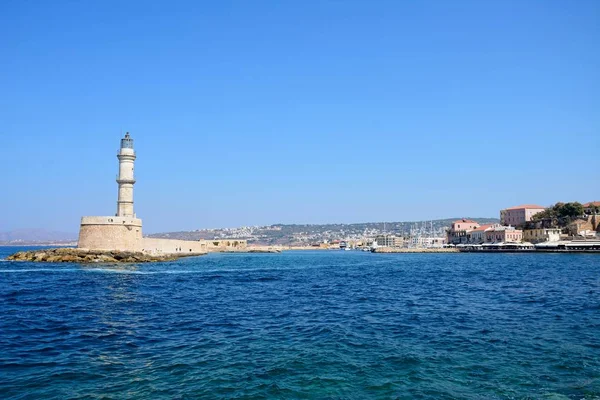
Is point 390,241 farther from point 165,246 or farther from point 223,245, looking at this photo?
point 165,246

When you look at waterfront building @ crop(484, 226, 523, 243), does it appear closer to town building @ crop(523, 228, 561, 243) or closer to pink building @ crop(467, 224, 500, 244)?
town building @ crop(523, 228, 561, 243)

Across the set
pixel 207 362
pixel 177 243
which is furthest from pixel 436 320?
pixel 177 243

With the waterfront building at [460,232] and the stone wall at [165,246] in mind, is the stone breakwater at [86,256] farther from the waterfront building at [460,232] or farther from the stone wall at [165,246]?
the waterfront building at [460,232]

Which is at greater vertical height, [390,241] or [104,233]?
[104,233]

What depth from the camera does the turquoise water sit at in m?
8.45

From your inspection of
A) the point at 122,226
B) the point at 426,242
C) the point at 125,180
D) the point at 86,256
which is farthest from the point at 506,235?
the point at 86,256

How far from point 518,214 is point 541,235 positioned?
75.8 ft

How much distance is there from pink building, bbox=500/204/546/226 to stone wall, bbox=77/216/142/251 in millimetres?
91643

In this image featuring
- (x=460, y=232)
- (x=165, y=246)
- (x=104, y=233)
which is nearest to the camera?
(x=104, y=233)

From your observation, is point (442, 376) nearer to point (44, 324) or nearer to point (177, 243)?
point (44, 324)

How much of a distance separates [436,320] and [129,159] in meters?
46.6

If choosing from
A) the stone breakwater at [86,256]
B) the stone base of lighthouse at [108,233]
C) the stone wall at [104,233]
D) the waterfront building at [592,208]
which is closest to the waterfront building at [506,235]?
the waterfront building at [592,208]

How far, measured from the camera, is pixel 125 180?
53688 millimetres

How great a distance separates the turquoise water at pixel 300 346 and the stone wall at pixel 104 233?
27.3m
